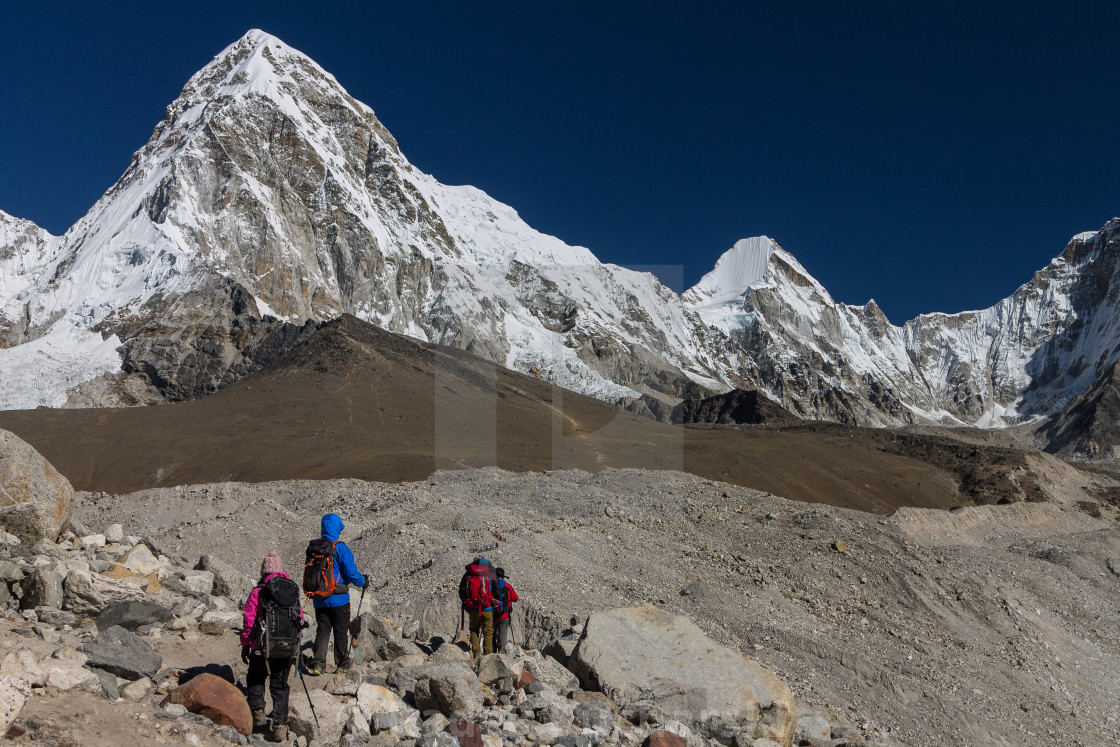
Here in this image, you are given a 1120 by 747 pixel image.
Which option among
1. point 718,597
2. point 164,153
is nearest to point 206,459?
point 718,597

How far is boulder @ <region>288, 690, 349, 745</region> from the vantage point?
709 cm

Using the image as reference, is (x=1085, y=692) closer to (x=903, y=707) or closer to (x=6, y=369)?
(x=903, y=707)

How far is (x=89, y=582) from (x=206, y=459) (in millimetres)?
39459

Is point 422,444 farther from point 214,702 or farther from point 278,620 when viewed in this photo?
point 214,702

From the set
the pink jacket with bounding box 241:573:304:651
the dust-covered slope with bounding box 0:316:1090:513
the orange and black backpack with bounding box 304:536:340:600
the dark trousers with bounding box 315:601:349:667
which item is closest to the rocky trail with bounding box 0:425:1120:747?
the dark trousers with bounding box 315:601:349:667

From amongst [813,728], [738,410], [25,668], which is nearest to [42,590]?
[25,668]

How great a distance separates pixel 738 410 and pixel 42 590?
98.2m

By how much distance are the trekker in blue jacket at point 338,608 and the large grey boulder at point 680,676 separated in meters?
3.05

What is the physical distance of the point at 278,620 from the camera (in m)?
7.05

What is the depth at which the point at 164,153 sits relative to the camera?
423 ft

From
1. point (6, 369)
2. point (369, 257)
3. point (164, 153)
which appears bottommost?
point (6, 369)

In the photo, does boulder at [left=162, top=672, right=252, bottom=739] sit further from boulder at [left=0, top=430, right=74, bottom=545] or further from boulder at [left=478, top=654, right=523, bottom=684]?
boulder at [left=0, top=430, right=74, bottom=545]

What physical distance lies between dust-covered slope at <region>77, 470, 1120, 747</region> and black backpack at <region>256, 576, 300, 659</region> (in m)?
5.93

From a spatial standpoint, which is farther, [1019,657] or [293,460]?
[293,460]
